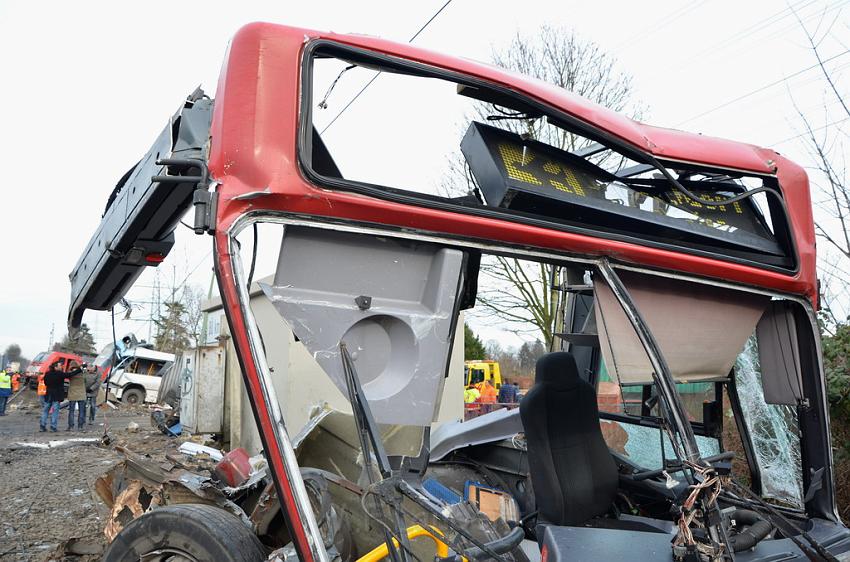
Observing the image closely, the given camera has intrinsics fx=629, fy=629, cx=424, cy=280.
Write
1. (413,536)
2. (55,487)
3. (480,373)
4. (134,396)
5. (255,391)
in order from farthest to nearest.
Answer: (134,396)
(480,373)
(55,487)
(413,536)
(255,391)

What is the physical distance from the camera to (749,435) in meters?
3.43

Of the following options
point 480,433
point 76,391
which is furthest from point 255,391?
point 76,391

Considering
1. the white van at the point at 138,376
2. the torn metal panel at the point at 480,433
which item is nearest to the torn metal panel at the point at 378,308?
the torn metal panel at the point at 480,433

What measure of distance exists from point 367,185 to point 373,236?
7.0 inches

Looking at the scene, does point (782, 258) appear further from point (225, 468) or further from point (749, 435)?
point (225, 468)

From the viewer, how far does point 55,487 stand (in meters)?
8.80

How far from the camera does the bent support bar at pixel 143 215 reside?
2.72 m

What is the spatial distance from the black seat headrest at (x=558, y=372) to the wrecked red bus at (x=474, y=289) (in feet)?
1.16

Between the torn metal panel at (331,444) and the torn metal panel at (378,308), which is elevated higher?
the torn metal panel at (378,308)

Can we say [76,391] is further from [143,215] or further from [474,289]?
[474,289]

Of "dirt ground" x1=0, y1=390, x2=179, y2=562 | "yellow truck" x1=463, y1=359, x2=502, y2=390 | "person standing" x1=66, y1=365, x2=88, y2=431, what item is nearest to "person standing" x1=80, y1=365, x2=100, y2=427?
"dirt ground" x1=0, y1=390, x2=179, y2=562

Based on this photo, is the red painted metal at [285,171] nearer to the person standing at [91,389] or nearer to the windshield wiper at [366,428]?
the windshield wiper at [366,428]

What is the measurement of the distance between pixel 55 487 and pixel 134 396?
20.7 m

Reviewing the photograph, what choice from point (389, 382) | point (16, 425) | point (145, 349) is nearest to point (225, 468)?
point (389, 382)
